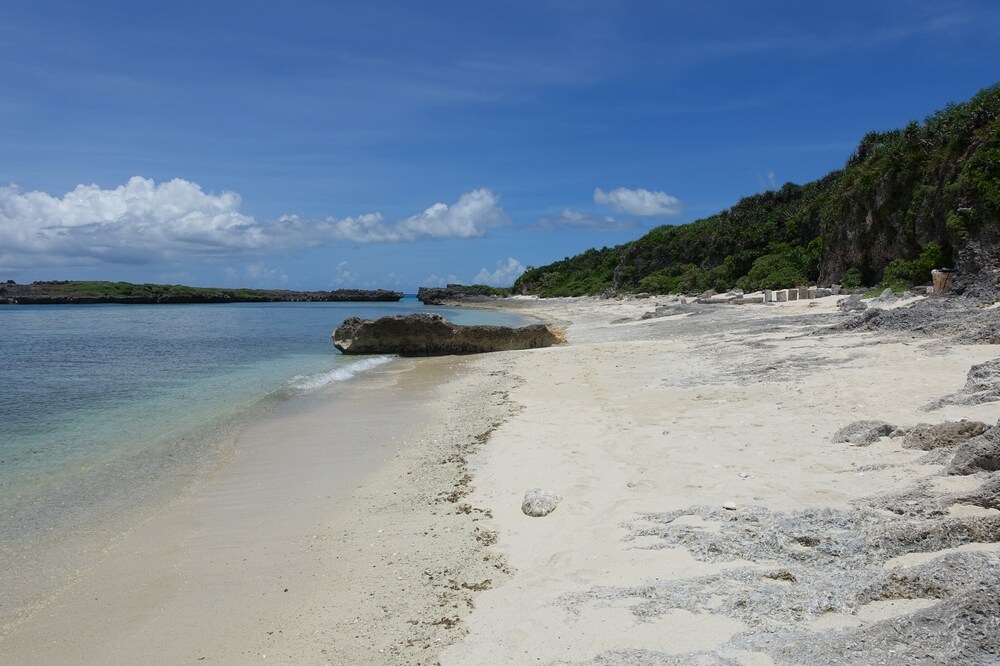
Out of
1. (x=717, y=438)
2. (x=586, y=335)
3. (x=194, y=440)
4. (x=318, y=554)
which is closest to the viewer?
(x=318, y=554)

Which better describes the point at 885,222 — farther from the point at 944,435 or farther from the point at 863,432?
the point at 944,435

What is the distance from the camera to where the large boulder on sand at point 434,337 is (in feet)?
79.9

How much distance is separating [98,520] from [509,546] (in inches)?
186

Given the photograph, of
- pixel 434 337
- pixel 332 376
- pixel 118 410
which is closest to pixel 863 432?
pixel 118 410

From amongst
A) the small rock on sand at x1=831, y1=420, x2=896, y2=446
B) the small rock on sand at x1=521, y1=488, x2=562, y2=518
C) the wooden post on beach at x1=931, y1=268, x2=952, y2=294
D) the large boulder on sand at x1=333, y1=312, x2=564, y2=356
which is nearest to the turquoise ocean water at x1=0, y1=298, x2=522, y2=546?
the large boulder on sand at x1=333, y1=312, x2=564, y2=356

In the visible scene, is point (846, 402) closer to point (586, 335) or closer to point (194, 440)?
point (194, 440)

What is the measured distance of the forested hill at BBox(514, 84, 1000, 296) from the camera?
20.6 m

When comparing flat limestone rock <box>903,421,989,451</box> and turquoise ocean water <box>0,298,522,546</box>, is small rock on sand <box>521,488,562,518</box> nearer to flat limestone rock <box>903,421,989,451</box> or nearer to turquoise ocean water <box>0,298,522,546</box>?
flat limestone rock <box>903,421,989,451</box>

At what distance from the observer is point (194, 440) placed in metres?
10.8

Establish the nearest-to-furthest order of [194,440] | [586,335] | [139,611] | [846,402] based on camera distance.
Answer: [139,611] → [846,402] → [194,440] → [586,335]

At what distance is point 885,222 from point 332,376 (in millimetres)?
26709

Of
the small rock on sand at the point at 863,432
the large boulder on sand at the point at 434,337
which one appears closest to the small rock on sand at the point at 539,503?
the small rock on sand at the point at 863,432

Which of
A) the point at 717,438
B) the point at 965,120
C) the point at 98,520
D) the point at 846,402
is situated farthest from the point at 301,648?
the point at 965,120

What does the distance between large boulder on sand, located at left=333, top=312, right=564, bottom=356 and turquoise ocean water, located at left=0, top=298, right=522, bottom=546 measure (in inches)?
49.5
